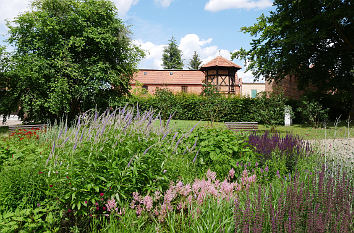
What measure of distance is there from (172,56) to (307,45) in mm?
36756

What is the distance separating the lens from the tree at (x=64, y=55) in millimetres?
14898

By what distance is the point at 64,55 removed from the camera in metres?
15.3

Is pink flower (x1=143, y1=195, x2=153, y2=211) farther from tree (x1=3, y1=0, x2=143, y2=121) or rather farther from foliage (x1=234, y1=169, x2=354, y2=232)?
tree (x1=3, y1=0, x2=143, y2=121)

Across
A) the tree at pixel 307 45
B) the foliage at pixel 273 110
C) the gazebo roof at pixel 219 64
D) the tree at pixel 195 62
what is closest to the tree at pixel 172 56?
the tree at pixel 195 62

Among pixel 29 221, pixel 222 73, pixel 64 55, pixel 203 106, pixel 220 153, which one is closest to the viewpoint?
pixel 29 221

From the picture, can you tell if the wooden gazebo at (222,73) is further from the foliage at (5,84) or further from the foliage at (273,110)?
the foliage at (5,84)

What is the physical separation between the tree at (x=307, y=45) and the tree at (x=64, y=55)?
33.5ft

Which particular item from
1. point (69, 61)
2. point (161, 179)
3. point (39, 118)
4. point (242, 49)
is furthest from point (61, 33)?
point (161, 179)

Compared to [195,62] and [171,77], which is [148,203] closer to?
[171,77]

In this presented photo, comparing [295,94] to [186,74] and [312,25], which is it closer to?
[312,25]

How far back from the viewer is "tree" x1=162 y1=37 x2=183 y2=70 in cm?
5225

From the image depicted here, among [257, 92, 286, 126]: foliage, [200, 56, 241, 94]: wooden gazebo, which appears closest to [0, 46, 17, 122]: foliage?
[257, 92, 286, 126]: foliage

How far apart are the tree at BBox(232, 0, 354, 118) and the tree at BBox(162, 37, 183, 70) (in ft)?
A: 107

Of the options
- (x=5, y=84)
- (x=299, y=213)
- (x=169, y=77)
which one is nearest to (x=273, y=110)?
(x=299, y=213)
